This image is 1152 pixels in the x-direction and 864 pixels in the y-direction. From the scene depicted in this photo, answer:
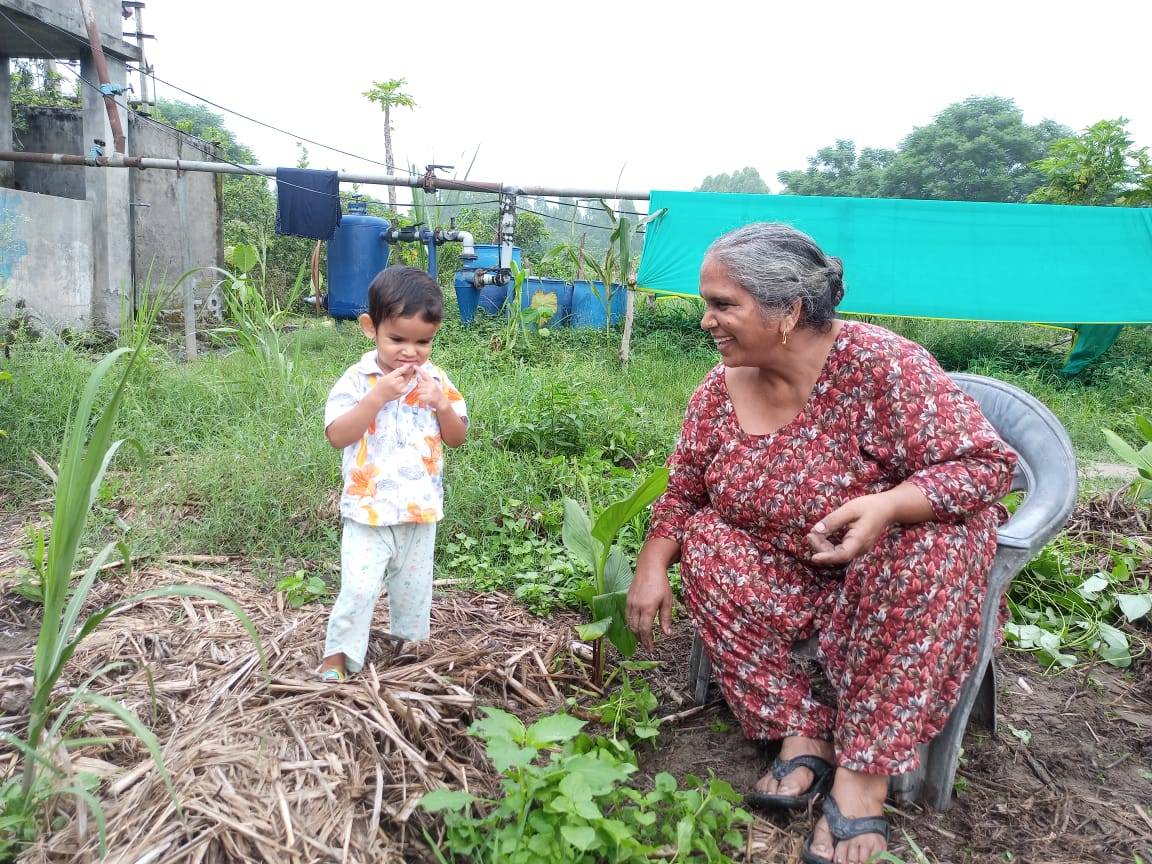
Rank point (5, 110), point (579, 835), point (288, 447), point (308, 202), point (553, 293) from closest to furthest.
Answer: point (579, 835), point (288, 447), point (308, 202), point (553, 293), point (5, 110)

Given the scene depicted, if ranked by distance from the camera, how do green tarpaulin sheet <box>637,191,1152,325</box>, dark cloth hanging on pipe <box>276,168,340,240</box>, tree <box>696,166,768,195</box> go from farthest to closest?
tree <box>696,166,768,195</box> < dark cloth hanging on pipe <box>276,168,340,240</box> < green tarpaulin sheet <box>637,191,1152,325</box>

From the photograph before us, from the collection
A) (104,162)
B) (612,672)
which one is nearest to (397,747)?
(612,672)

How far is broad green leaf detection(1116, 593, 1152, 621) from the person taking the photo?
2422 millimetres

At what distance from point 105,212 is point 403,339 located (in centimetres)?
772

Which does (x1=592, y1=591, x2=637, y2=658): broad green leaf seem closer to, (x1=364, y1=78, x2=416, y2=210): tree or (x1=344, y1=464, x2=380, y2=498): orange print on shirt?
(x1=344, y1=464, x2=380, y2=498): orange print on shirt

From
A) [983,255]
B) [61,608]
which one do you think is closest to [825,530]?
[61,608]

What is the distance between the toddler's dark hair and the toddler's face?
0.04 ft

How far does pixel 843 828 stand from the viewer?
1571 millimetres

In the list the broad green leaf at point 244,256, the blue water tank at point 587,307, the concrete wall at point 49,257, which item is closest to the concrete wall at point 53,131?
the concrete wall at point 49,257

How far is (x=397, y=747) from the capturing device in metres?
1.65

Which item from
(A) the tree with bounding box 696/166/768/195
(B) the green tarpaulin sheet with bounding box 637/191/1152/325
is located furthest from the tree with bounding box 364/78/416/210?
(A) the tree with bounding box 696/166/768/195

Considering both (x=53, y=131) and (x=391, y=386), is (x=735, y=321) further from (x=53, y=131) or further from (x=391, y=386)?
(x=53, y=131)

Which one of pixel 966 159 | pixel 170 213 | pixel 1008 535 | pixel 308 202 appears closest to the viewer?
pixel 1008 535

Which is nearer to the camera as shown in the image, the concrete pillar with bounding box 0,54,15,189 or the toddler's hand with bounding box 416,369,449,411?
the toddler's hand with bounding box 416,369,449,411
